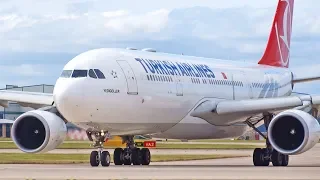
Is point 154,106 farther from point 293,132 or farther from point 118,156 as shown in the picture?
point 293,132

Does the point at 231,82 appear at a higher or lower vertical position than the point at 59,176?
higher

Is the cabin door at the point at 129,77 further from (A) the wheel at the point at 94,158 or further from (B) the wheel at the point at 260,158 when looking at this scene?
(B) the wheel at the point at 260,158

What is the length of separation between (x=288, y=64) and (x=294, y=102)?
12238mm

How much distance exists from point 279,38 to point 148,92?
→ 14.1 metres

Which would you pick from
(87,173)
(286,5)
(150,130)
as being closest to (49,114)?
(150,130)

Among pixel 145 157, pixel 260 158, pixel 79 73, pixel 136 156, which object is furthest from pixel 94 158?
pixel 260 158

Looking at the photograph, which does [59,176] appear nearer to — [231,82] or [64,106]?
[64,106]

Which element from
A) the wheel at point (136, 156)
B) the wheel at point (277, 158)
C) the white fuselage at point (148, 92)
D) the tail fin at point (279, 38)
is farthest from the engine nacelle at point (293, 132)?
the tail fin at point (279, 38)

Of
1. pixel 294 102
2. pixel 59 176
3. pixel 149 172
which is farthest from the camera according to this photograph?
pixel 294 102

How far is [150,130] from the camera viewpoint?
35.9 metres

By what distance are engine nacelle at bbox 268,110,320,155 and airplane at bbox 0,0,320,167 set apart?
0.03m

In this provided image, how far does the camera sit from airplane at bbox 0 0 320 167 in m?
32.9

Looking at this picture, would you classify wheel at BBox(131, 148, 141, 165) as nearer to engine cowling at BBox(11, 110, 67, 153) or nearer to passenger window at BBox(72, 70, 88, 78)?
engine cowling at BBox(11, 110, 67, 153)

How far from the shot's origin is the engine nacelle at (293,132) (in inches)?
1321
